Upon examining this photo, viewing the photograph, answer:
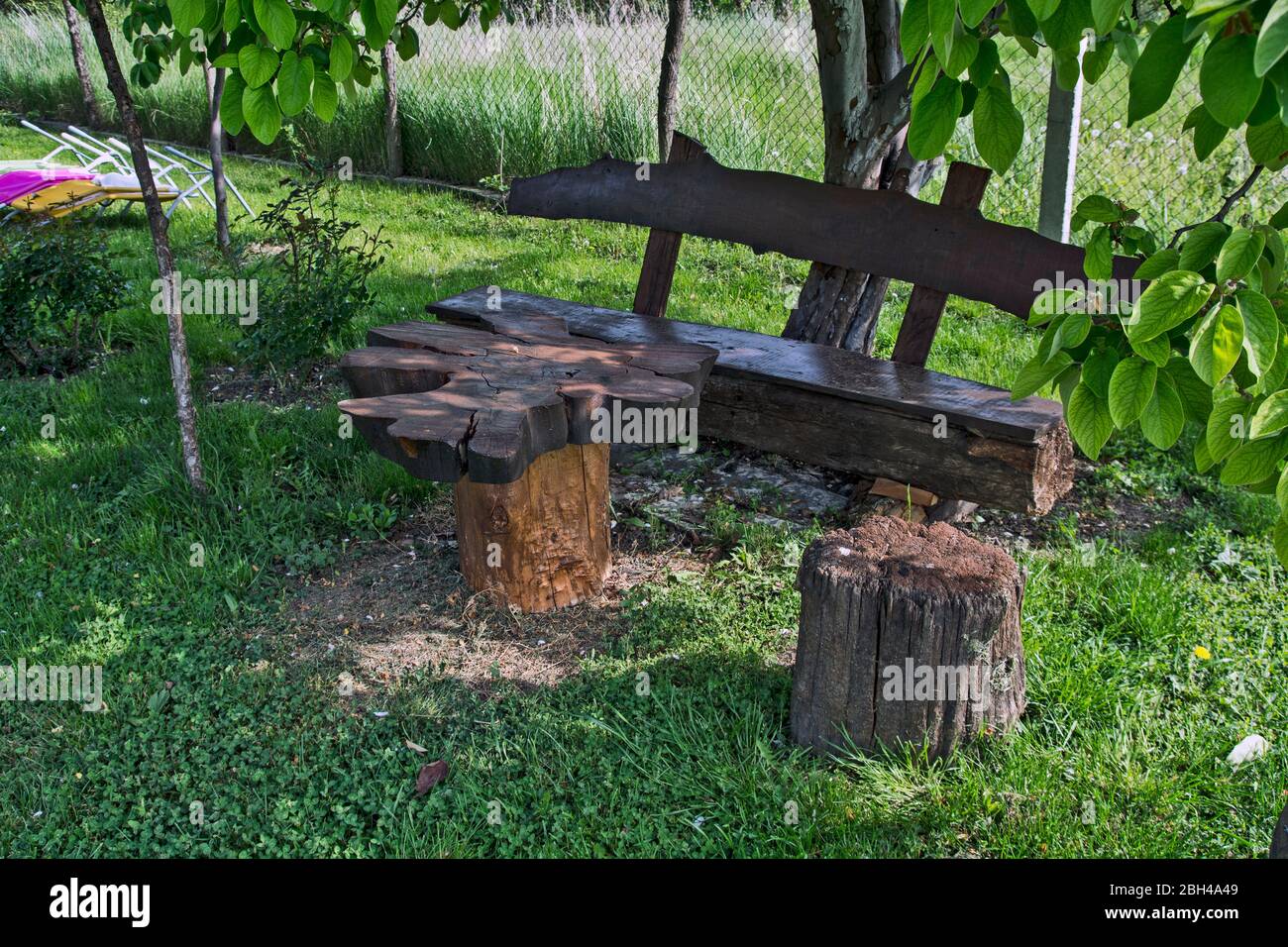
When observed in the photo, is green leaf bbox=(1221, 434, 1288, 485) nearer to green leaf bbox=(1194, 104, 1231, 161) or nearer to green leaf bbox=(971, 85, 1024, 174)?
green leaf bbox=(1194, 104, 1231, 161)

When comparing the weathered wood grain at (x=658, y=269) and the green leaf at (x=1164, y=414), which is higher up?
the green leaf at (x=1164, y=414)

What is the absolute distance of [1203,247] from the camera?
1512 millimetres

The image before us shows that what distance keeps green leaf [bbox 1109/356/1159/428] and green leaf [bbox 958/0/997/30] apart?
1.65 ft

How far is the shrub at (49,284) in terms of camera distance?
5535 millimetres

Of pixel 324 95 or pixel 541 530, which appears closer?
pixel 324 95

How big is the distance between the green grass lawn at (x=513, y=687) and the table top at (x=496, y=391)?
740 mm

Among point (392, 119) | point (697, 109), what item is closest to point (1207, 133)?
point (697, 109)

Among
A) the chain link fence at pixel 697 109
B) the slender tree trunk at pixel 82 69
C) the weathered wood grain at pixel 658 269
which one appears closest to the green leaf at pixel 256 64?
the weathered wood grain at pixel 658 269

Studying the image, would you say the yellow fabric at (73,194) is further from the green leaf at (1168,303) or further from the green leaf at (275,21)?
the green leaf at (1168,303)

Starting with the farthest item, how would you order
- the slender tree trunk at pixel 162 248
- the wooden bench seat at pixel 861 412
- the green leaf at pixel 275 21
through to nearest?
the slender tree trunk at pixel 162 248 < the wooden bench seat at pixel 861 412 < the green leaf at pixel 275 21

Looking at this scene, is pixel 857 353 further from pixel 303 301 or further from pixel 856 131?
pixel 303 301

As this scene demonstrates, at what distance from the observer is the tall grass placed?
25.3 feet

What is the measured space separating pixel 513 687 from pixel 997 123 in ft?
7.58

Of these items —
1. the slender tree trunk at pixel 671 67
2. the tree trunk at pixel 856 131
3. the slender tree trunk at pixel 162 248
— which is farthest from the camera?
the slender tree trunk at pixel 671 67
